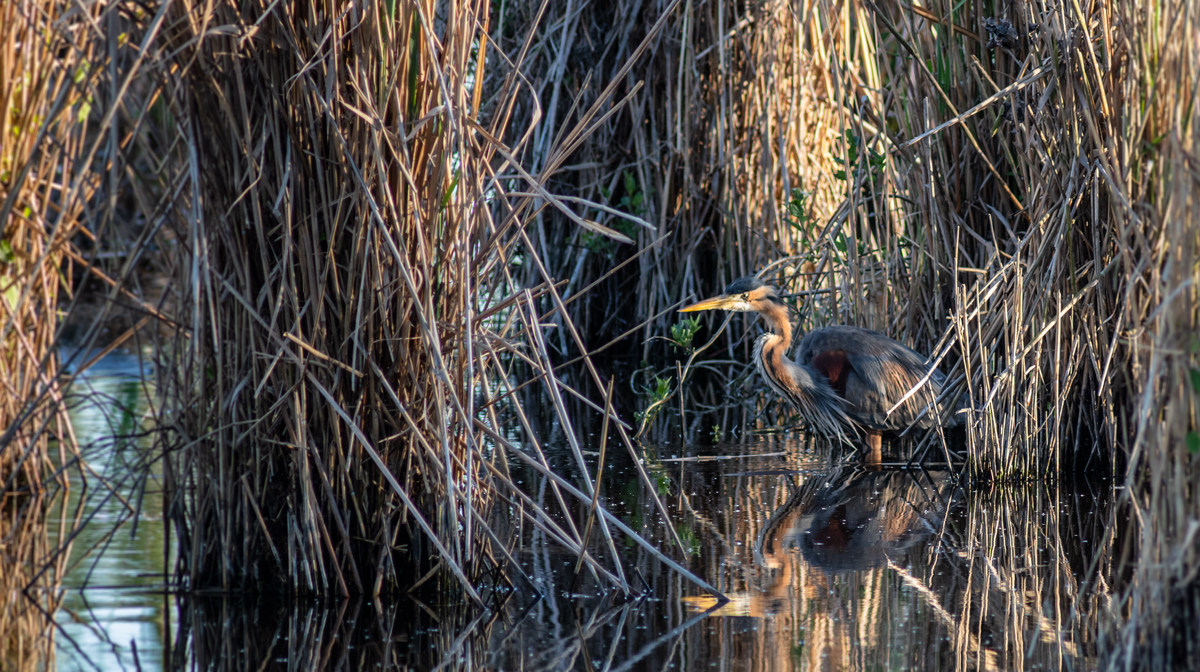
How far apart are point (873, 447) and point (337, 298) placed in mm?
2793

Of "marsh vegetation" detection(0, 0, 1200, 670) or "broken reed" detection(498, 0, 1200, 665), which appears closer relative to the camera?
"broken reed" detection(498, 0, 1200, 665)

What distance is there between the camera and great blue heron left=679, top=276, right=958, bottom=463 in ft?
15.6

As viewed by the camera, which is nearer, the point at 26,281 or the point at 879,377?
the point at 26,281

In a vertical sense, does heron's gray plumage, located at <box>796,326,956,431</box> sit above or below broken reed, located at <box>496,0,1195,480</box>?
below

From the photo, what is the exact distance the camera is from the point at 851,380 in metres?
4.91

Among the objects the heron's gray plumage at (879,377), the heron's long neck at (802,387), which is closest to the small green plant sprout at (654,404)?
the heron's long neck at (802,387)

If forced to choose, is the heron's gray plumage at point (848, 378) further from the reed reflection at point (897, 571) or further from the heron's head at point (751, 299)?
the reed reflection at point (897, 571)

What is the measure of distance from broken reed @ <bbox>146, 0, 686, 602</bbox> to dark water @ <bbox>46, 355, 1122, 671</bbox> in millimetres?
143

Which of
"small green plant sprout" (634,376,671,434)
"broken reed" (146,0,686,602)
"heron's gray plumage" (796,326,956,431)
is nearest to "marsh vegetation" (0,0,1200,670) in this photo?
"broken reed" (146,0,686,602)

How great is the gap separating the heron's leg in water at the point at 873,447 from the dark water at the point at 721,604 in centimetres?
82

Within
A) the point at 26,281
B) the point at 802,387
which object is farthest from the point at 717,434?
the point at 26,281

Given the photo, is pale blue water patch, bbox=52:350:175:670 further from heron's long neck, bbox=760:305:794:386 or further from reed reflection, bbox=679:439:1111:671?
heron's long neck, bbox=760:305:794:386

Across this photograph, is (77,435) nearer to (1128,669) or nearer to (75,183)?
(75,183)

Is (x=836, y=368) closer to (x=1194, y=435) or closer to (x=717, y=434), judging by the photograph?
(x=717, y=434)
